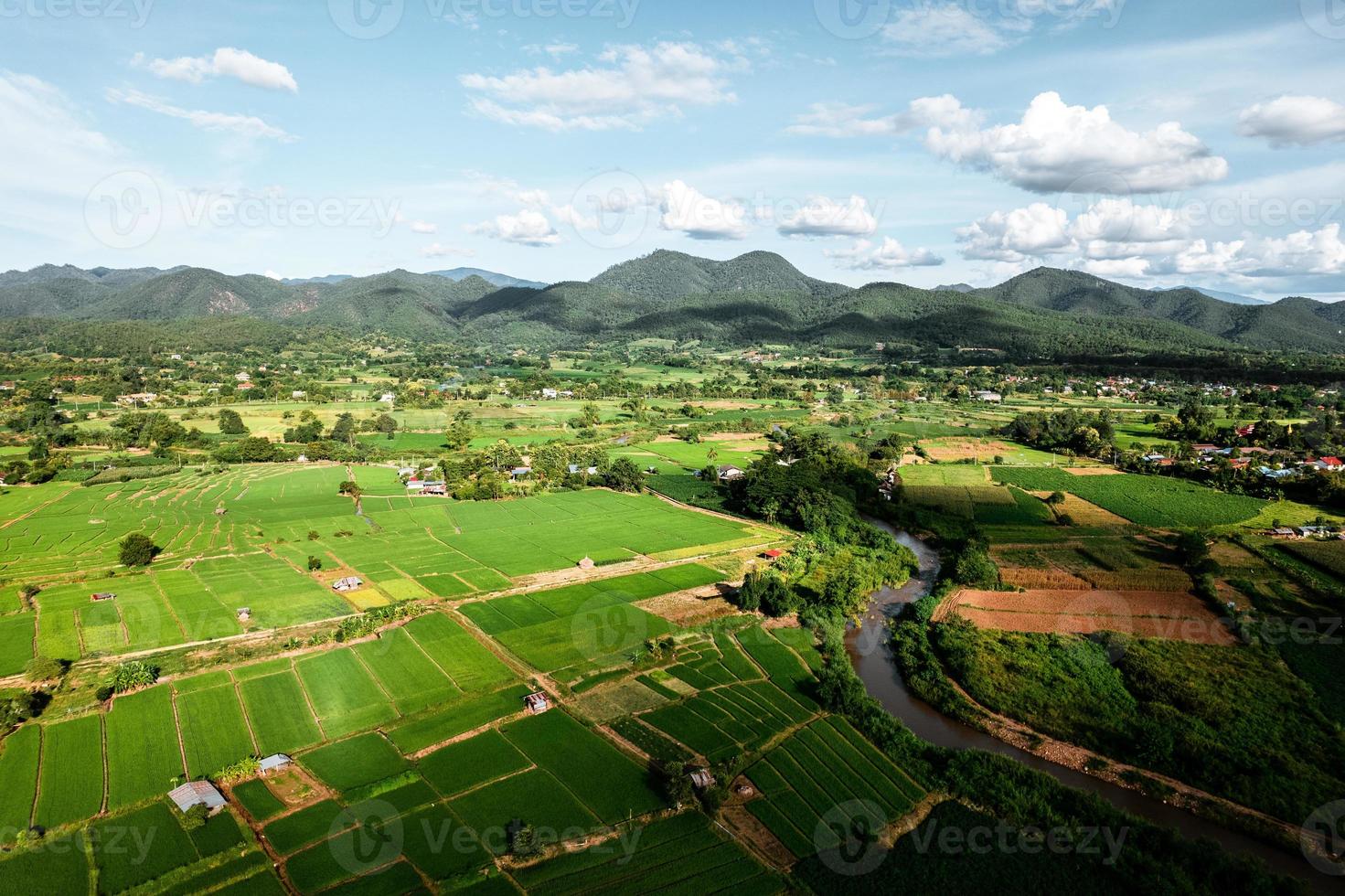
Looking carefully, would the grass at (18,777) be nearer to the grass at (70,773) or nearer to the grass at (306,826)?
the grass at (70,773)

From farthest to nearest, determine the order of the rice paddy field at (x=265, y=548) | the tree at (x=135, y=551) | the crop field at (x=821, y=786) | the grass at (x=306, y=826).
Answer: the tree at (x=135, y=551), the rice paddy field at (x=265, y=548), the crop field at (x=821, y=786), the grass at (x=306, y=826)

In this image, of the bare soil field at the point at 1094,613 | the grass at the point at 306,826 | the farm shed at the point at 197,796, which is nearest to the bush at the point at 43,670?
the farm shed at the point at 197,796

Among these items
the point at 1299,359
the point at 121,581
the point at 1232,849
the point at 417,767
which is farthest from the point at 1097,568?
the point at 1299,359

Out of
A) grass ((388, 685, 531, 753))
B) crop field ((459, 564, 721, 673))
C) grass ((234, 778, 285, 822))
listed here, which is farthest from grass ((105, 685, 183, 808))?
crop field ((459, 564, 721, 673))

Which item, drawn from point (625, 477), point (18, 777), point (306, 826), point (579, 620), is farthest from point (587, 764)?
point (625, 477)

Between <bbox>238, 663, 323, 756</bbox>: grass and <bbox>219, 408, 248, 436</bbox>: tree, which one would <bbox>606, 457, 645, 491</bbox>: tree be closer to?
<bbox>238, 663, 323, 756</bbox>: grass

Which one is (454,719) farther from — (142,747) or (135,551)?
(135,551)

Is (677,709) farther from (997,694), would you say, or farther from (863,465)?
(863,465)
